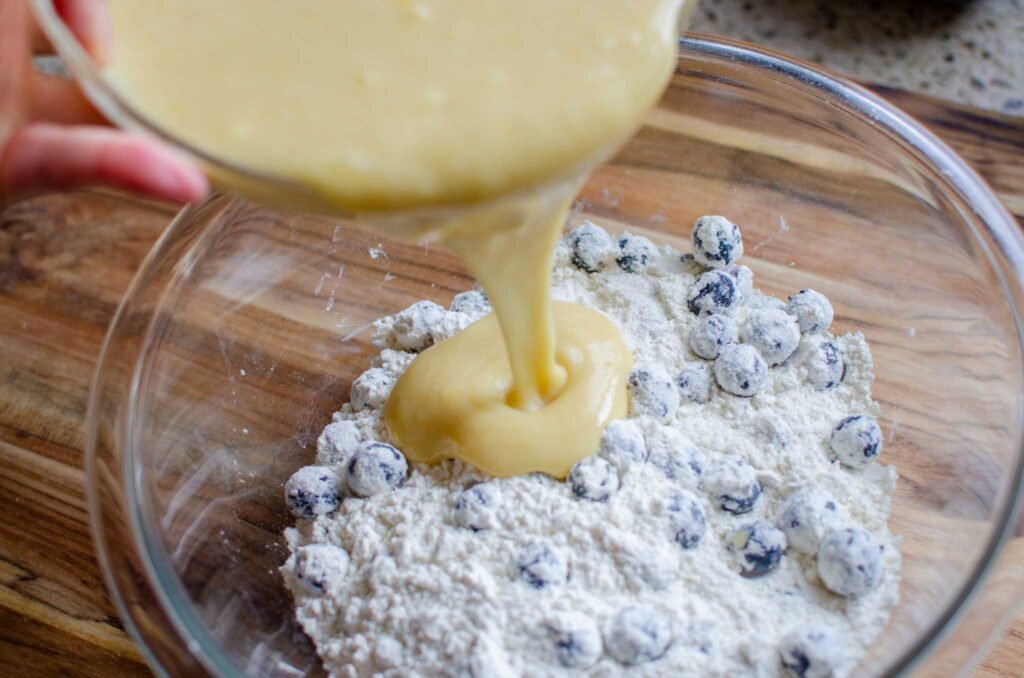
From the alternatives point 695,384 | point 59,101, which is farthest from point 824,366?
point 59,101

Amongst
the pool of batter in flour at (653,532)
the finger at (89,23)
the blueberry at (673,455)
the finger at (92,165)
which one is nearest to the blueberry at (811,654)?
the pool of batter in flour at (653,532)

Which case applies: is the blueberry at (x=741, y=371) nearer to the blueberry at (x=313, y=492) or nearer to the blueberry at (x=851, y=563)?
the blueberry at (x=851, y=563)

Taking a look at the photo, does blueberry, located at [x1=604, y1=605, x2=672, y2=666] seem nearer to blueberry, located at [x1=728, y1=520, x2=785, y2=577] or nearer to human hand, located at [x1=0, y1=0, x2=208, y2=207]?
blueberry, located at [x1=728, y1=520, x2=785, y2=577]

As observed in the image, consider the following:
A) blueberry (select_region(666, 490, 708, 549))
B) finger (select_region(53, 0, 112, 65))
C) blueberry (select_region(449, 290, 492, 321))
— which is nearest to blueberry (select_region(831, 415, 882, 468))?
blueberry (select_region(666, 490, 708, 549))

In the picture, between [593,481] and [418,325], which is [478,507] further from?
[418,325]

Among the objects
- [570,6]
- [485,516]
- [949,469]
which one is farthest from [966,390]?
[570,6]
